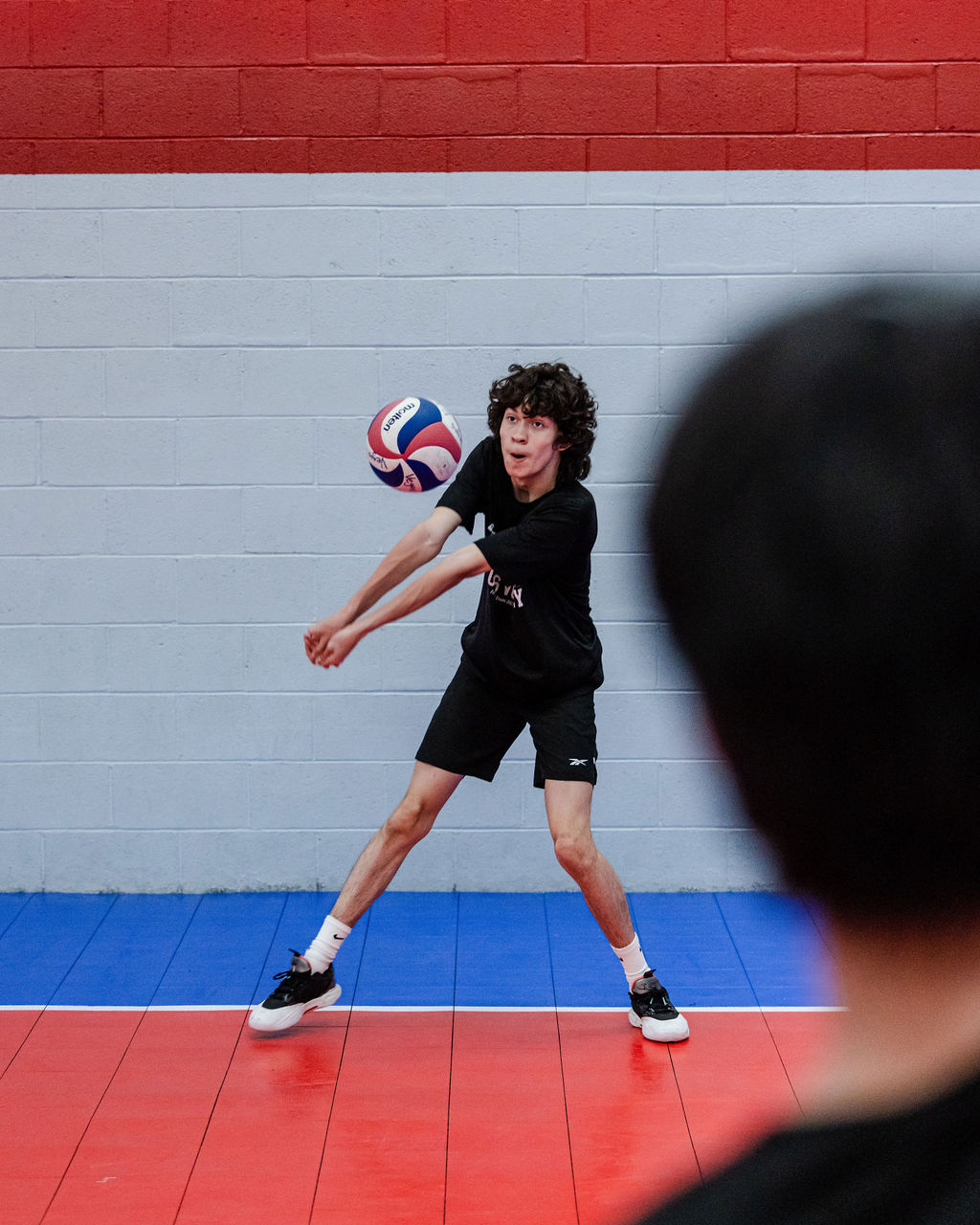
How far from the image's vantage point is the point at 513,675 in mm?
3646

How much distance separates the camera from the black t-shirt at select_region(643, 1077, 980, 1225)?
0.66 metres

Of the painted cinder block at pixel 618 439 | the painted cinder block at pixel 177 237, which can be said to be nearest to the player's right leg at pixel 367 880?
the painted cinder block at pixel 618 439

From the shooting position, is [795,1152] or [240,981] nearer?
[795,1152]

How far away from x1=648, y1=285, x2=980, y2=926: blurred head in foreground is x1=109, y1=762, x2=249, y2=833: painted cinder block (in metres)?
4.30

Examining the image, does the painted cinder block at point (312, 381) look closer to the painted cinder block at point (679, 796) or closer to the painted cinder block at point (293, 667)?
the painted cinder block at point (293, 667)

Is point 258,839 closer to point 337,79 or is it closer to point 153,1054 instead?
point 153,1054

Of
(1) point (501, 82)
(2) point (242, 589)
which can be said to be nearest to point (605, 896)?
(2) point (242, 589)

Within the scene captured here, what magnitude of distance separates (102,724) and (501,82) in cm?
276

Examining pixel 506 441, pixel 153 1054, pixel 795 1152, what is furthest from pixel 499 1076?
pixel 795 1152

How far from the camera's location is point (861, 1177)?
681 millimetres

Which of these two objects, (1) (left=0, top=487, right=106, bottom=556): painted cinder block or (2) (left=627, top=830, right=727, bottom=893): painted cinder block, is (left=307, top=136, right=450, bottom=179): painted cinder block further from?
(2) (left=627, top=830, right=727, bottom=893): painted cinder block

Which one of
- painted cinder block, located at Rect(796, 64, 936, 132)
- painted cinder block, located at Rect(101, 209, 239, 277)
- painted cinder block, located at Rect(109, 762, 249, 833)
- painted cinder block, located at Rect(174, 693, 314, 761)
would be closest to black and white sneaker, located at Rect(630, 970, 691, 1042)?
painted cinder block, located at Rect(174, 693, 314, 761)

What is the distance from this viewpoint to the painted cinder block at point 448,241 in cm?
459

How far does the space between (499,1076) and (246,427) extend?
8.14 ft
